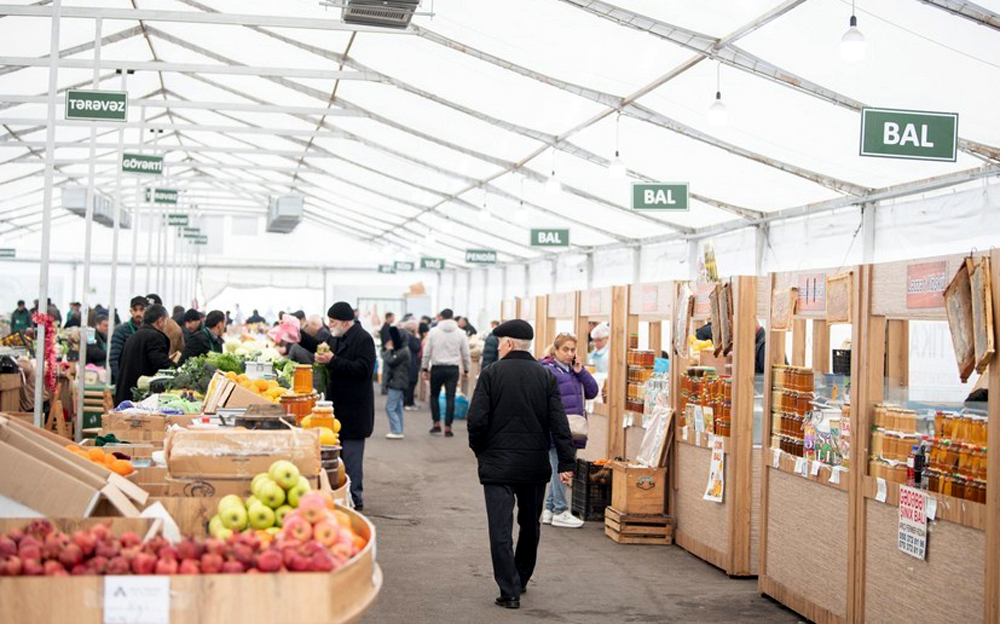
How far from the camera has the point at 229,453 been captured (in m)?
4.12

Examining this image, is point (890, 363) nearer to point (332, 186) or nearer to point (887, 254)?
point (887, 254)

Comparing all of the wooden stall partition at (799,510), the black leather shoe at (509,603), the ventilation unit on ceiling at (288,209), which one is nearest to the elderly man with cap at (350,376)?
the black leather shoe at (509,603)

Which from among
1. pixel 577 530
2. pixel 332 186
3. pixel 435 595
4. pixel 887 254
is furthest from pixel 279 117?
pixel 435 595

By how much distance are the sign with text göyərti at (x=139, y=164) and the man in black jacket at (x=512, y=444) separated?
851 centimetres

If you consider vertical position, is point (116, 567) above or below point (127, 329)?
below

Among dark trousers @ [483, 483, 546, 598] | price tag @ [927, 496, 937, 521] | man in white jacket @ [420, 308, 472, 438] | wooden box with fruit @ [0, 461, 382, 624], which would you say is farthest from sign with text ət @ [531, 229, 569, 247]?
wooden box with fruit @ [0, 461, 382, 624]

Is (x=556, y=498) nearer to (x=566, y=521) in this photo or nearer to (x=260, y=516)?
(x=566, y=521)

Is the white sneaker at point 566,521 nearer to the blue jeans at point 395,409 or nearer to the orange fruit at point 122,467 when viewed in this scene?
the orange fruit at point 122,467

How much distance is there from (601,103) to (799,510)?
6.43 meters

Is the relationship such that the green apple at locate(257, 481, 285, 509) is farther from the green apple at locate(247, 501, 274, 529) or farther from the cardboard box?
the cardboard box

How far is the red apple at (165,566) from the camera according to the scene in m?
2.87

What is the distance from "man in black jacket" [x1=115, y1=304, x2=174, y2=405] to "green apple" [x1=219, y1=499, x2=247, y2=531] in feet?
21.9

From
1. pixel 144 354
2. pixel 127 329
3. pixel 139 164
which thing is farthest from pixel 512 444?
pixel 139 164

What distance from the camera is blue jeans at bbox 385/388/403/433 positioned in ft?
52.2
